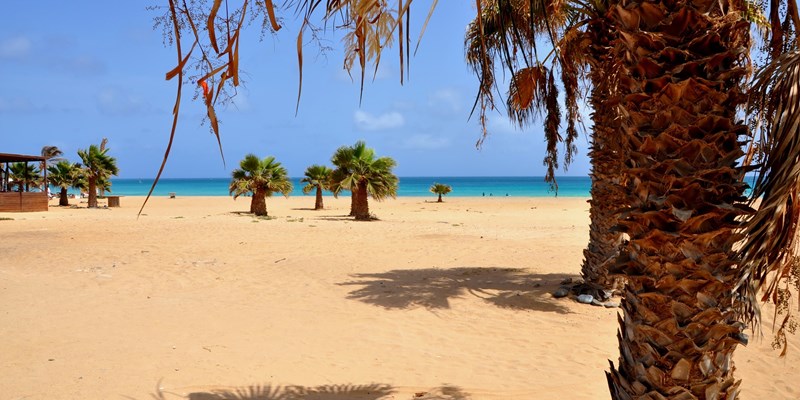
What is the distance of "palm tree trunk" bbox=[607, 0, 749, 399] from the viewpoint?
2.63 m

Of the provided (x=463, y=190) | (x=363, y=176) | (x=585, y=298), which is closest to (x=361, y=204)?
(x=363, y=176)

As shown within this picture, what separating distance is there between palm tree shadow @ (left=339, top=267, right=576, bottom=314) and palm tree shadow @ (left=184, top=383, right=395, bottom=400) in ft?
9.93

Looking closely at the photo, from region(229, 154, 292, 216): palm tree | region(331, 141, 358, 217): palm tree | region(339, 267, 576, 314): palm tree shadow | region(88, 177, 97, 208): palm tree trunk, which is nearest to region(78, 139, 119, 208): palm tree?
region(88, 177, 97, 208): palm tree trunk

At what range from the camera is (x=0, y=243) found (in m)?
13.6

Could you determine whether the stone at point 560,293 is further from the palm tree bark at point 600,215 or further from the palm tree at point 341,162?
the palm tree at point 341,162

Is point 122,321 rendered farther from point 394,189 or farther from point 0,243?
point 394,189

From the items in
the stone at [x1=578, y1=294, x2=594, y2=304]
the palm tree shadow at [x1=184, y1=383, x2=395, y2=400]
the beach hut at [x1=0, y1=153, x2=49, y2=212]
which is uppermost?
the beach hut at [x1=0, y1=153, x2=49, y2=212]

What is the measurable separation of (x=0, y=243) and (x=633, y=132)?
1561 centimetres

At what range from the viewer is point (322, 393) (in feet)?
15.9

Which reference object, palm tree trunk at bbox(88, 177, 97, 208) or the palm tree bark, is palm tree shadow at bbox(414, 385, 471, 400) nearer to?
the palm tree bark

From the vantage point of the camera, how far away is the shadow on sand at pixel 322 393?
4.71 metres

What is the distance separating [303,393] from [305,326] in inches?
89.4

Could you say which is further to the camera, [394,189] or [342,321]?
[394,189]

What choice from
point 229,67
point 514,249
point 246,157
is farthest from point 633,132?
point 246,157
